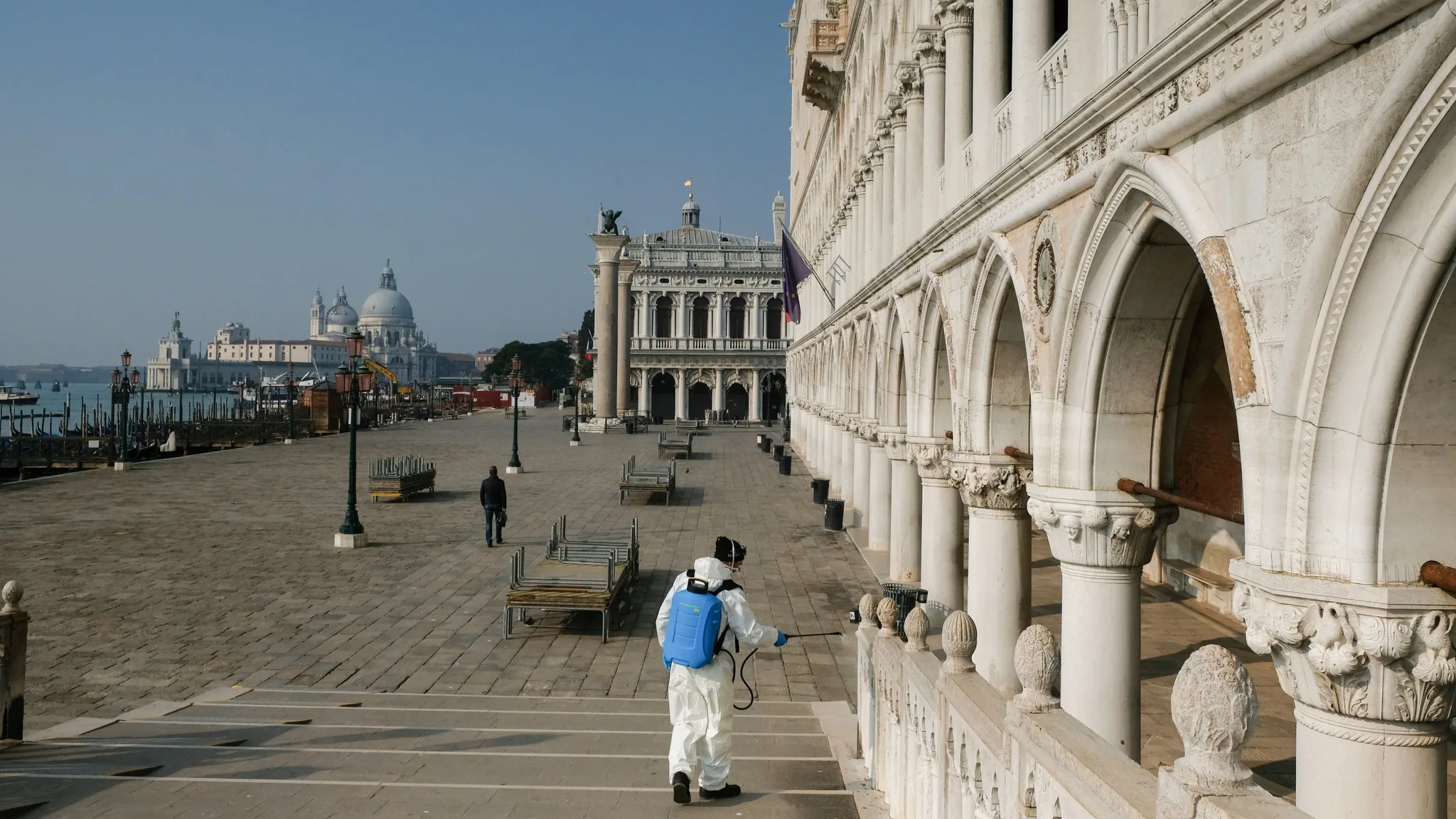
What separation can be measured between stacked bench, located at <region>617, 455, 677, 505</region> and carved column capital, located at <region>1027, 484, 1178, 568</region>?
19.2 metres

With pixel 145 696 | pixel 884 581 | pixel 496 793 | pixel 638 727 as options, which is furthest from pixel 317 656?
pixel 884 581

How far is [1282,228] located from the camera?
455 centimetres

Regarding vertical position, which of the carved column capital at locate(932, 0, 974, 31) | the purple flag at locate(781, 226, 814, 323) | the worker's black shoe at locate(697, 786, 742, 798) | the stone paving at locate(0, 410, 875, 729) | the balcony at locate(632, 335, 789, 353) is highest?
the balcony at locate(632, 335, 789, 353)

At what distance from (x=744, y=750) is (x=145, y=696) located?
5.97m

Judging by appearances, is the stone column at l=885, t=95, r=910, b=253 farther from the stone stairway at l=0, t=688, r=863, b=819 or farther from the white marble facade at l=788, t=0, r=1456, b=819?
the stone stairway at l=0, t=688, r=863, b=819

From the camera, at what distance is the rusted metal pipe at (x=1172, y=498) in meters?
6.68

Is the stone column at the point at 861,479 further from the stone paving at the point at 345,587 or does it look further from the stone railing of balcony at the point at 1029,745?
the stone railing of balcony at the point at 1029,745

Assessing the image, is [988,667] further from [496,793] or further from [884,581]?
[884,581]

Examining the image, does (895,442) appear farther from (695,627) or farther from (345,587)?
(695,627)

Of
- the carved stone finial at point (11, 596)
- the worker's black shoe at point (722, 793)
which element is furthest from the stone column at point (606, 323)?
the worker's black shoe at point (722, 793)

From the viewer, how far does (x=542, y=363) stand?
135 meters

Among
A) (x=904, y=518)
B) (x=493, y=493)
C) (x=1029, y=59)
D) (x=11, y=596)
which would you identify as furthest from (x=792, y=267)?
(x=11, y=596)

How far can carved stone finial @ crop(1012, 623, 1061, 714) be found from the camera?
3.90 meters

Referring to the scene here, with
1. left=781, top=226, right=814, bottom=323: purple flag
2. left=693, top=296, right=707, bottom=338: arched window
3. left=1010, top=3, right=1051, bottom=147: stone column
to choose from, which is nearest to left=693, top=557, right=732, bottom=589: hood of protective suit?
left=1010, top=3, right=1051, bottom=147: stone column
